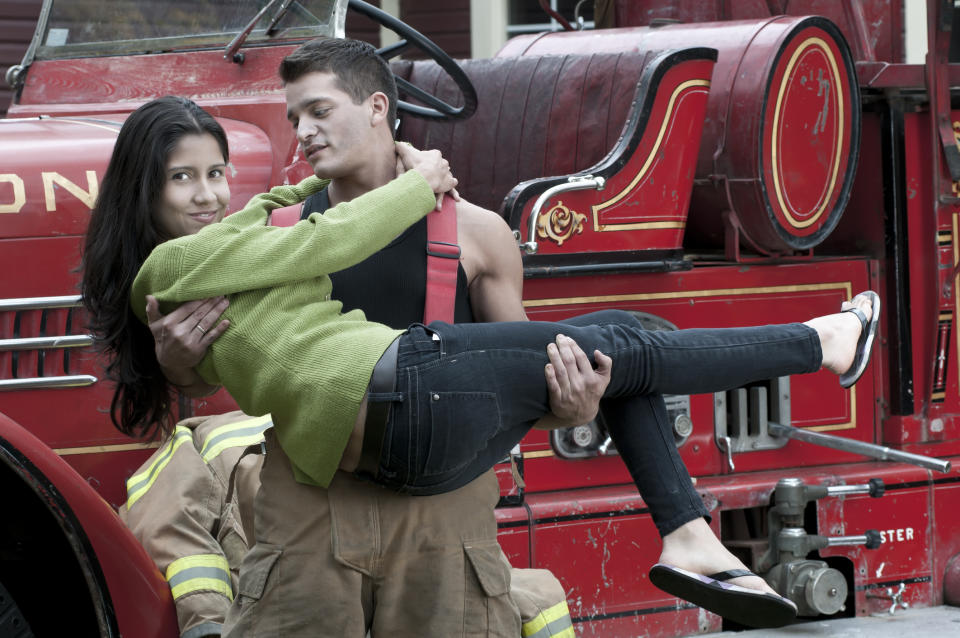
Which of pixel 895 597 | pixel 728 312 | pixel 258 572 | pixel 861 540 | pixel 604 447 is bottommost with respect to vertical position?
pixel 895 597

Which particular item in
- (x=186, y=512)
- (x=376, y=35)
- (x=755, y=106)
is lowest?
(x=186, y=512)

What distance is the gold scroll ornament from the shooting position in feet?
Answer: 11.5

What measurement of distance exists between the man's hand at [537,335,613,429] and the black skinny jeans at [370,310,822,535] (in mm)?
19

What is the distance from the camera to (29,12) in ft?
29.3

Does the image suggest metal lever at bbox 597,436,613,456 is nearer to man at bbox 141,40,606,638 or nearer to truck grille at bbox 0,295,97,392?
man at bbox 141,40,606,638

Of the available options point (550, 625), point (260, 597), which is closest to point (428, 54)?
point (550, 625)

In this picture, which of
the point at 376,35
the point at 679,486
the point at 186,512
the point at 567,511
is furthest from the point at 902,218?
the point at 376,35

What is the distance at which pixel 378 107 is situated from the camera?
2.49 meters

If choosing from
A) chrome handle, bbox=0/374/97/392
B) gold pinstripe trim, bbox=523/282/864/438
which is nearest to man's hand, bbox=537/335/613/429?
gold pinstripe trim, bbox=523/282/864/438

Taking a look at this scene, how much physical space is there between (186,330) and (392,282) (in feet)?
1.21

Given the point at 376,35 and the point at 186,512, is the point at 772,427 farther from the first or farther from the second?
the point at 376,35

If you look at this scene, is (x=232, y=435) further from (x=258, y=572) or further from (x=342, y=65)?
(x=342, y=65)

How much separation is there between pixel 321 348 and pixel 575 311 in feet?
4.82

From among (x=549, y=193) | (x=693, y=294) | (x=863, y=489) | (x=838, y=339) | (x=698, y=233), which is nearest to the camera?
(x=838, y=339)
